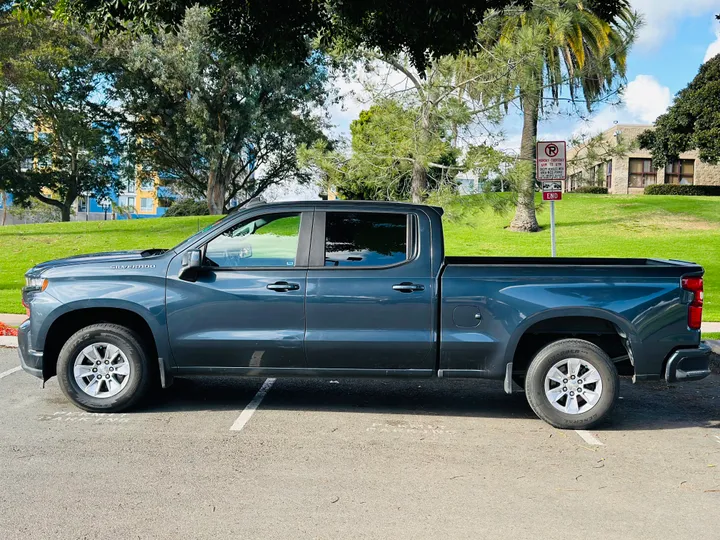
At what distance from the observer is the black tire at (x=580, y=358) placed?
243 inches

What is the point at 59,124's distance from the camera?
34.3m

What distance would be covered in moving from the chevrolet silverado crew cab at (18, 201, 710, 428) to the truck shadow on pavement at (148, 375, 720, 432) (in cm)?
51

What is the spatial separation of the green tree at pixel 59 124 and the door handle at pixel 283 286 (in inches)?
949

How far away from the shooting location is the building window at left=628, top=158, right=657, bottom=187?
2010 inches

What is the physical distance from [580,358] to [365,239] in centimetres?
212

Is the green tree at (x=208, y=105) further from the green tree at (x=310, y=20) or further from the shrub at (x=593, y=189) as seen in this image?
the shrub at (x=593, y=189)

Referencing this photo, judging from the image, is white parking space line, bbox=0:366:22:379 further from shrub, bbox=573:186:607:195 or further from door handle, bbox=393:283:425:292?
shrub, bbox=573:186:607:195

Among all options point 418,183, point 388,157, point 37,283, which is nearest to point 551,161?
point 418,183

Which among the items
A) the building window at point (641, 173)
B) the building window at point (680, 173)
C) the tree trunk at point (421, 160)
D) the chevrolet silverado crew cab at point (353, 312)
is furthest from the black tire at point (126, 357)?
the building window at point (680, 173)

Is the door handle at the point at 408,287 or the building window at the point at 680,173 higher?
the building window at the point at 680,173

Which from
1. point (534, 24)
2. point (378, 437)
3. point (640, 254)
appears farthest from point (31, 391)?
point (640, 254)

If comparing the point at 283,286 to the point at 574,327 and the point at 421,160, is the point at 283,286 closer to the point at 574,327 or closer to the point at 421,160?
the point at 574,327

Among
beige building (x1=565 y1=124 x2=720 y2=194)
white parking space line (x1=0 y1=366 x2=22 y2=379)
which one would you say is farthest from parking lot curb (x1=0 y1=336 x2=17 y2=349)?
beige building (x1=565 y1=124 x2=720 y2=194)

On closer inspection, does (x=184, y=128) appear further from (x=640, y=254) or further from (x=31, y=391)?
(x=31, y=391)
